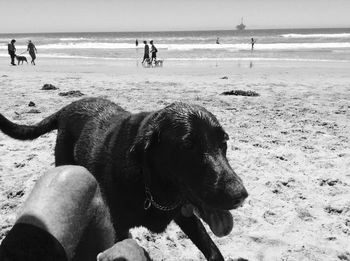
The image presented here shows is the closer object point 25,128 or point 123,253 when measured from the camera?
point 123,253

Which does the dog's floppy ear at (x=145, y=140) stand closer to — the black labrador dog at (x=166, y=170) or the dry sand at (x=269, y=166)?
the black labrador dog at (x=166, y=170)

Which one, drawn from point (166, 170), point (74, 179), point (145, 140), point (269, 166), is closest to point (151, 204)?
point (166, 170)

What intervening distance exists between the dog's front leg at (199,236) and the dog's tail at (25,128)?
4.99ft

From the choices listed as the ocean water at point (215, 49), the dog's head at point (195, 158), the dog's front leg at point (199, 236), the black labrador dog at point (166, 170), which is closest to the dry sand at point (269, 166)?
→ the dog's front leg at point (199, 236)

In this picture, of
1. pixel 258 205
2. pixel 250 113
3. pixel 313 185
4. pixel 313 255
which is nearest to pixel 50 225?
pixel 313 255

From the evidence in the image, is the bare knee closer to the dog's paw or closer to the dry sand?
the dog's paw

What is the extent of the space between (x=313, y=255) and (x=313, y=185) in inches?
57.3

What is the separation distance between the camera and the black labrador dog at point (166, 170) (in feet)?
7.52

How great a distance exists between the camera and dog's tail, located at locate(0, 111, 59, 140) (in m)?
3.48

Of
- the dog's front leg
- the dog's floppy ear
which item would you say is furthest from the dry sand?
the dog's floppy ear

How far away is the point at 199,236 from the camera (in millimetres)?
3039

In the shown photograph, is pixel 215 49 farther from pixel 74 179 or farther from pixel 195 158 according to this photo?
pixel 74 179

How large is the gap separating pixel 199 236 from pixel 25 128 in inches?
71.8

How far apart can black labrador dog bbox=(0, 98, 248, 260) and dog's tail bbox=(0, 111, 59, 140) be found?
68cm
